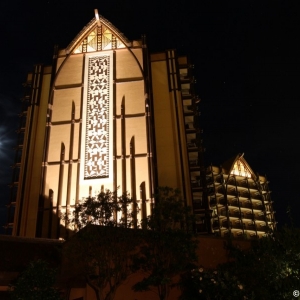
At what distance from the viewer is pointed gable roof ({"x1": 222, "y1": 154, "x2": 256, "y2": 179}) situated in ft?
254

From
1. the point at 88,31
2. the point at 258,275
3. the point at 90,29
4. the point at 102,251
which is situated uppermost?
the point at 90,29

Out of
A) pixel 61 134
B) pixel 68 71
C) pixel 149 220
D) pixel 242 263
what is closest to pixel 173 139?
pixel 61 134

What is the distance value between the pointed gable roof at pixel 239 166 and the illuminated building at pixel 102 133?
1467 inches

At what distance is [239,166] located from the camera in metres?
79.1

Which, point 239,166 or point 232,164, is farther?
point 239,166

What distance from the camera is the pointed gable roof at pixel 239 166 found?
77.5 meters

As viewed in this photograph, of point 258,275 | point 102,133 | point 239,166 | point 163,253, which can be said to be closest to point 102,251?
point 163,253

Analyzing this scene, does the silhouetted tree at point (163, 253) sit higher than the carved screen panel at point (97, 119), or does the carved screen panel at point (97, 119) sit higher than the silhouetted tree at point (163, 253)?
the carved screen panel at point (97, 119)

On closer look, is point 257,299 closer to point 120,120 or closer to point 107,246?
point 107,246

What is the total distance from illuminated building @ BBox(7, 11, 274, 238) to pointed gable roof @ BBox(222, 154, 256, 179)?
3725 cm

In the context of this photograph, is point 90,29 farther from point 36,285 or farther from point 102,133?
point 36,285

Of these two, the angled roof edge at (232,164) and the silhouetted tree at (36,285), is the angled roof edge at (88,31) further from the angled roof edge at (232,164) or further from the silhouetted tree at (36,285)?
the angled roof edge at (232,164)

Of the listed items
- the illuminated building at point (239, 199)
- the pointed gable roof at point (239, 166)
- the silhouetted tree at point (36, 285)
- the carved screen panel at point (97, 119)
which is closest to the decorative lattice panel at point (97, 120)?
the carved screen panel at point (97, 119)

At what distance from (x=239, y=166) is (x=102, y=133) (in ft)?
161
